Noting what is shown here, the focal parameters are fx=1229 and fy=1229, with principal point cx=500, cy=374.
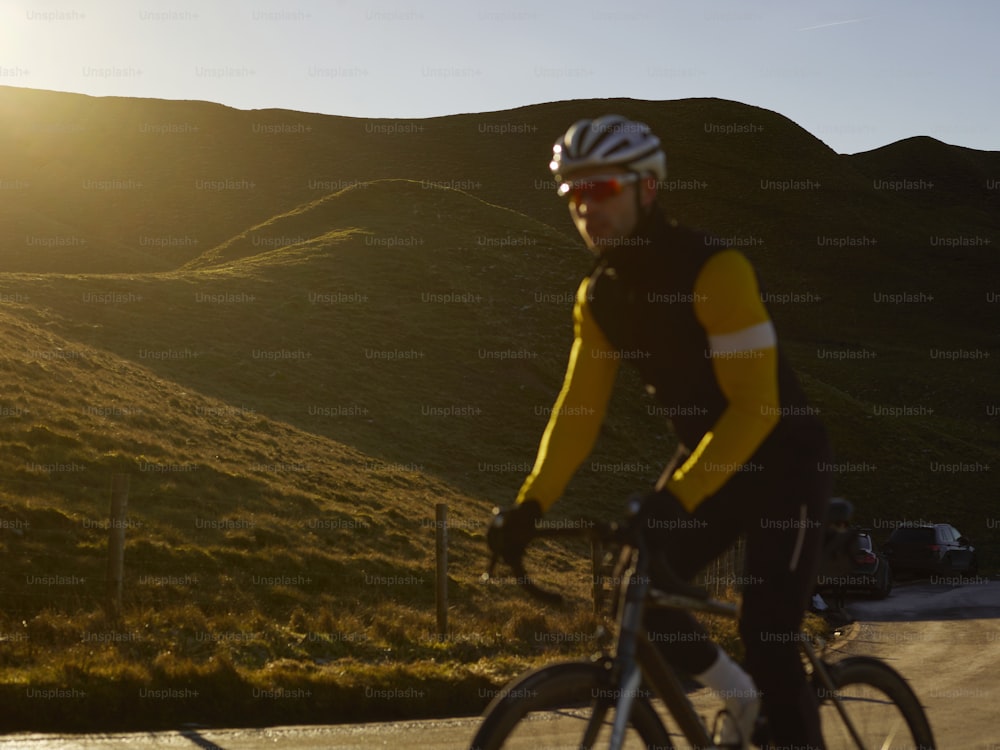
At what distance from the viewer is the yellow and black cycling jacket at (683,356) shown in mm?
3555

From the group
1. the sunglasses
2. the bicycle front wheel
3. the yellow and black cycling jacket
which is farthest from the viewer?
the bicycle front wheel

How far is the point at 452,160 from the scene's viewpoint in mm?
127188

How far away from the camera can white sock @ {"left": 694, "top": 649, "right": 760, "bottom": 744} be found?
12.4 feet

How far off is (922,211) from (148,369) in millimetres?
122706

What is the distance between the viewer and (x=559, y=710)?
3.58 m

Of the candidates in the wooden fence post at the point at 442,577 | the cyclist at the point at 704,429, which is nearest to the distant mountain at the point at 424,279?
the wooden fence post at the point at 442,577

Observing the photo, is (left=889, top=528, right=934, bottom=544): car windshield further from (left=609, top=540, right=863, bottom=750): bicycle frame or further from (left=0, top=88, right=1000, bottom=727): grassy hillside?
(left=609, top=540, right=863, bottom=750): bicycle frame

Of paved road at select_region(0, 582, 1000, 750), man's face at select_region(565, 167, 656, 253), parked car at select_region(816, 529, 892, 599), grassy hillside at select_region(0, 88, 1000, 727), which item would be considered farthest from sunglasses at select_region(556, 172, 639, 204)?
parked car at select_region(816, 529, 892, 599)

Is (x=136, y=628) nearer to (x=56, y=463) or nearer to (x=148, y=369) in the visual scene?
(x=56, y=463)

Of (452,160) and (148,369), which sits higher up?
(452,160)

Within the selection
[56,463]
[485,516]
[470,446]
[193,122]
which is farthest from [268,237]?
[193,122]

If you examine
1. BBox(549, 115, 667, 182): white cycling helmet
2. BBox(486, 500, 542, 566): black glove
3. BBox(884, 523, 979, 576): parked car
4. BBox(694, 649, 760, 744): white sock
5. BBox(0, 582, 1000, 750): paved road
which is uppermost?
BBox(549, 115, 667, 182): white cycling helmet

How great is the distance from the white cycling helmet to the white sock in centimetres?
152

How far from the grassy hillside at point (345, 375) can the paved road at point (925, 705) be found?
3.34 ft
